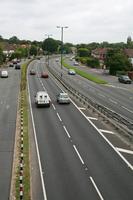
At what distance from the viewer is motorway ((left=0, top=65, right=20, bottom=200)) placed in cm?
2223

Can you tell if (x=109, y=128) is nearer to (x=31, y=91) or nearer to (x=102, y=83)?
(x=31, y=91)

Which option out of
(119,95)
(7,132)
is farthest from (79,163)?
(119,95)

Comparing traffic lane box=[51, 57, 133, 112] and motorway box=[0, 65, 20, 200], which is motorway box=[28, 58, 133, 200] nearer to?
motorway box=[0, 65, 20, 200]

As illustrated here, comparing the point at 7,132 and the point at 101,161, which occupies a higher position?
the point at 101,161

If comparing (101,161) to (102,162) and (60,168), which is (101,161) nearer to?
(102,162)

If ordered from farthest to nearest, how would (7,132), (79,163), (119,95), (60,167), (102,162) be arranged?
(119,95) → (7,132) → (102,162) → (79,163) → (60,167)

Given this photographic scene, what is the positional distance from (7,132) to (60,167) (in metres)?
11.0

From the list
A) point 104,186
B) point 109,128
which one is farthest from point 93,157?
point 109,128

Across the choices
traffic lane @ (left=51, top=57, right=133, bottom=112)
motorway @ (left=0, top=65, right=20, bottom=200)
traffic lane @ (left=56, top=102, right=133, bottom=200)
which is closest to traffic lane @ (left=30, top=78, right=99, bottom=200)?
traffic lane @ (left=56, top=102, right=133, bottom=200)

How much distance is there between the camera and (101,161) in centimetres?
2592

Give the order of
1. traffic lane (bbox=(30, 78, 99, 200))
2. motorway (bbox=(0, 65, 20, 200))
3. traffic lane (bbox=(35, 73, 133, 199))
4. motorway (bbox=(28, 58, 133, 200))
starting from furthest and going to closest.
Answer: motorway (bbox=(0, 65, 20, 200)) < traffic lane (bbox=(35, 73, 133, 199)) < motorway (bbox=(28, 58, 133, 200)) < traffic lane (bbox=(30, 78, 99, 200))

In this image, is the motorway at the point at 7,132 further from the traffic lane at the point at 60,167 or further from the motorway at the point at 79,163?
the traffic lane at the point at 60,167

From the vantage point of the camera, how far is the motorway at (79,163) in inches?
812

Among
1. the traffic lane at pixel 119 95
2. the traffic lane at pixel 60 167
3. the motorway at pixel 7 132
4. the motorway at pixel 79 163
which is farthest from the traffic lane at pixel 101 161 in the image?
the traffic lane at pixel 119 95
